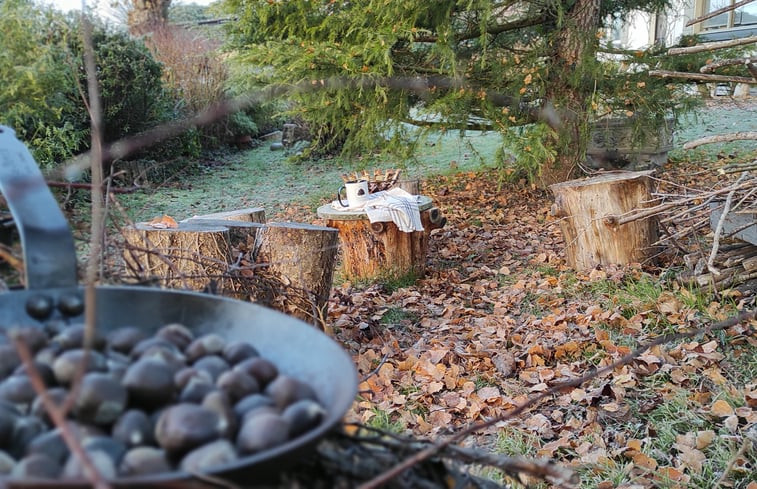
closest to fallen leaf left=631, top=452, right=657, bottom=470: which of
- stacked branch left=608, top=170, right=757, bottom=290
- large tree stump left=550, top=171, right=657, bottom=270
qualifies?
stacked branch left=608, top=170, right=757, bottom=290

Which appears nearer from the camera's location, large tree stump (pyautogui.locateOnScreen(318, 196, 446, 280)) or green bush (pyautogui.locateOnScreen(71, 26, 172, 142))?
large tree stump (pyautogui.locateOnScreen(318, 196, 446, 280))

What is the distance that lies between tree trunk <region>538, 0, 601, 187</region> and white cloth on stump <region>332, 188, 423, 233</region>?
92.8 inches

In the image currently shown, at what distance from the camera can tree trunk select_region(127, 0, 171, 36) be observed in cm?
1227

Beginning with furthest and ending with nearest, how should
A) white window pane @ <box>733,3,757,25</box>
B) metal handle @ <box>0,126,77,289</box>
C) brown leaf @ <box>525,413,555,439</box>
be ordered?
white window pane @ <box>733,3,757,25</box>, brown leaf @ <box>525,413,555,439</box>, metal handle @ <box>0,126,77,289</box>

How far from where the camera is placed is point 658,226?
516 centimetres

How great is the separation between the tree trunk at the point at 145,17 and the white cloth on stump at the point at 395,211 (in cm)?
888

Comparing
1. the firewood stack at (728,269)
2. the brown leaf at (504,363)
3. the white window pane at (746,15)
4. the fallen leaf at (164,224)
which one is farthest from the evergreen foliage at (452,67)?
the white window pane at (746,15)

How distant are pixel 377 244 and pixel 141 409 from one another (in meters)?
4.69

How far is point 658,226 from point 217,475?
16.9 ft

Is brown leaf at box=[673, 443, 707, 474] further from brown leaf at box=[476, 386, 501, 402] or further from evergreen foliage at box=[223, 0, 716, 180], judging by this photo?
evergreen foliage at box=[223, 0, 716, 180]

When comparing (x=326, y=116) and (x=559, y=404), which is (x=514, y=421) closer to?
(x=559, y=404)

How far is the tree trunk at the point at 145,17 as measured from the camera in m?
12.3

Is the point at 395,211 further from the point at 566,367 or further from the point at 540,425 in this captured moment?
the point at 540,425

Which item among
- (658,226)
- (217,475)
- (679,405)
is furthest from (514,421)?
(658,226)
